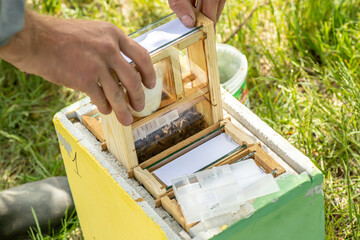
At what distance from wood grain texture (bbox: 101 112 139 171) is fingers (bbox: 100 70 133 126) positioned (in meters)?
0.09

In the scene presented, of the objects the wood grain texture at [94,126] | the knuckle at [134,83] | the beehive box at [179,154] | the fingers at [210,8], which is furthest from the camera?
the wood grain texture at [94,126]

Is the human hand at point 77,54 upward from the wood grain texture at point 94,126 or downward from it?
upward

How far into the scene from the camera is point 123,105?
1.18m

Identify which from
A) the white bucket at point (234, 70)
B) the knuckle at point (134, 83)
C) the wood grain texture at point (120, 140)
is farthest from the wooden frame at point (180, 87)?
the white bucket at point (234, 70)

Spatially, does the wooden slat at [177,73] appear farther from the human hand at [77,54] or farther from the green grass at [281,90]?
the green grass at [281,90]

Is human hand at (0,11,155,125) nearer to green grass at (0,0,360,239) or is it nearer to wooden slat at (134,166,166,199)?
wooden slat at (134,166,166,199)

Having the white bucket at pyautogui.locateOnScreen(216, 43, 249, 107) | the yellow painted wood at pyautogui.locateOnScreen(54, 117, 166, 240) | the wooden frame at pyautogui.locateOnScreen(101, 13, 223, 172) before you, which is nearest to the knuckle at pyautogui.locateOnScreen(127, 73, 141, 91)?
the wooden frame at pyautogui.locateOnScreen(101, 13, 223, 172)

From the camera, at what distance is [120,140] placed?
4.42 feet

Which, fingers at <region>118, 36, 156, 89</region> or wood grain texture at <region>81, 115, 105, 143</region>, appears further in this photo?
wood grain texture at <region>81, 115, 105, 143</region>

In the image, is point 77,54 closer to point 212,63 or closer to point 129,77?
point 129,77

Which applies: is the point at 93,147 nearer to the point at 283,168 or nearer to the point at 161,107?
the point at 161,107

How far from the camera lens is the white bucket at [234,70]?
210cm

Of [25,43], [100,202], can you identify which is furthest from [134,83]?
[100,202]

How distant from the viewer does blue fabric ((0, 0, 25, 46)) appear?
1.03m
